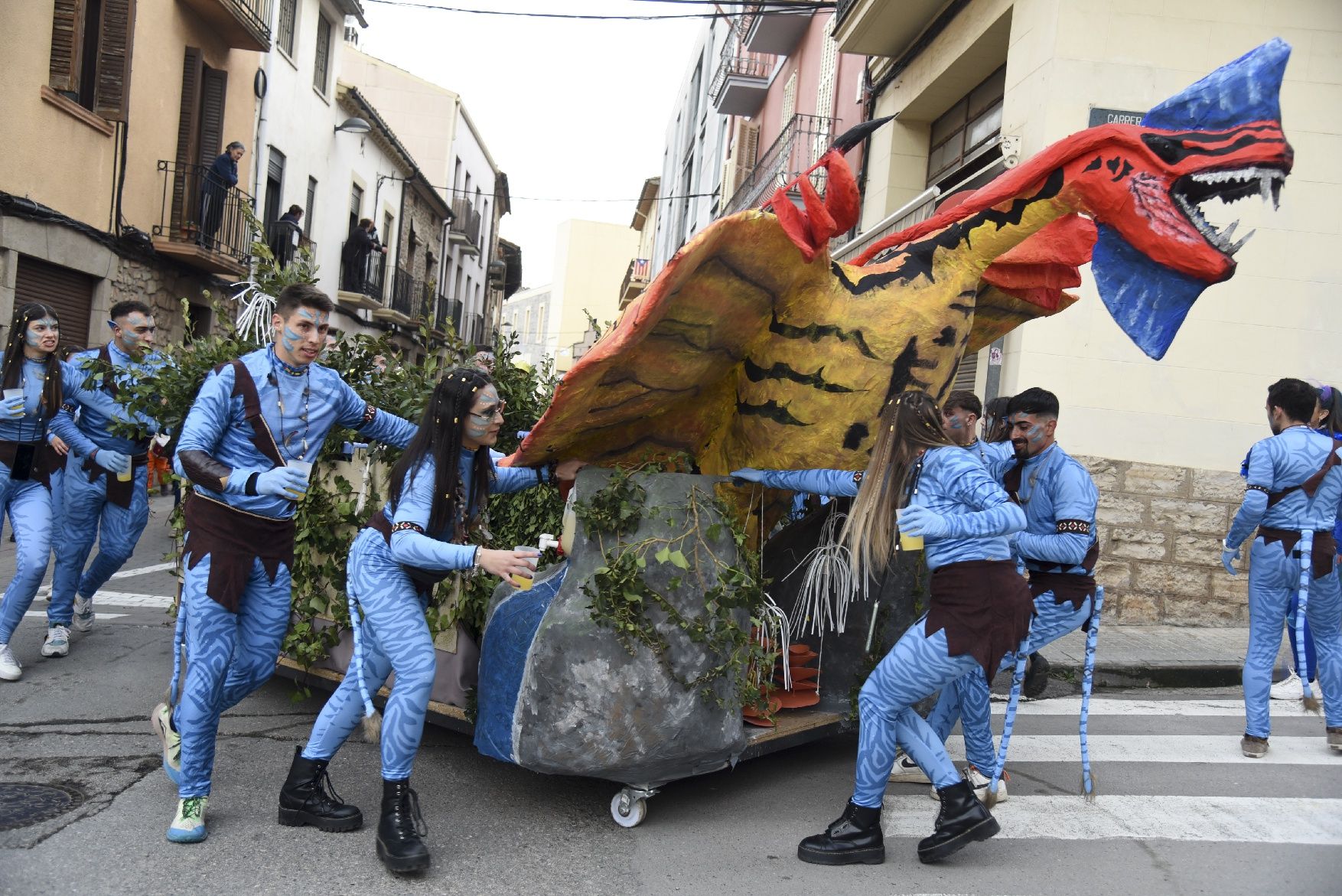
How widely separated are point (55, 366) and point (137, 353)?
0.46 meters

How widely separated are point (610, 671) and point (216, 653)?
1316 millimetres

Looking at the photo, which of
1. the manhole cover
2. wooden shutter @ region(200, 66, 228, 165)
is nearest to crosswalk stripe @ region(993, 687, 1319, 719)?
the manhole cover

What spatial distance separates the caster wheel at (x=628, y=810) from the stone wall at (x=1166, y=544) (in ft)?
18.4

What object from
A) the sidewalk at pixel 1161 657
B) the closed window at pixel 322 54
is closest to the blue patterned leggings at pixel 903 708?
the sidewalk at pixel 1161 657

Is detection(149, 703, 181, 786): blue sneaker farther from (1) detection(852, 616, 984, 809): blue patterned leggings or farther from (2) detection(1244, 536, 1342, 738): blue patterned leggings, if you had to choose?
(2) detection(1244, 536, 1342, 738): blue patterned leggings

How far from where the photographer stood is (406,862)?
316cm

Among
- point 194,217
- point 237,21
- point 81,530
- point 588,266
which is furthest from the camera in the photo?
point 588,266

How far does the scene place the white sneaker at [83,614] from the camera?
19.8ft

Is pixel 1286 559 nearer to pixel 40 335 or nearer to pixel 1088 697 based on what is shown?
pixel 1088 697

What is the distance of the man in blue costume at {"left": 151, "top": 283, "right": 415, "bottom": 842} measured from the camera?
3.43 meters

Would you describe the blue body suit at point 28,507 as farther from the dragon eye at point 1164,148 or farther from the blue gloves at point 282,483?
the dragon eye at point 1164,148

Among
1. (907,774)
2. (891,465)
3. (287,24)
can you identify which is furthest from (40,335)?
(287,24)

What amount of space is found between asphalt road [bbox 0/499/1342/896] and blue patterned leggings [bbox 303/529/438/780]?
349mm

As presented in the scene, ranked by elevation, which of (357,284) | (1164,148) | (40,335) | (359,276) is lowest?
(40,335)
